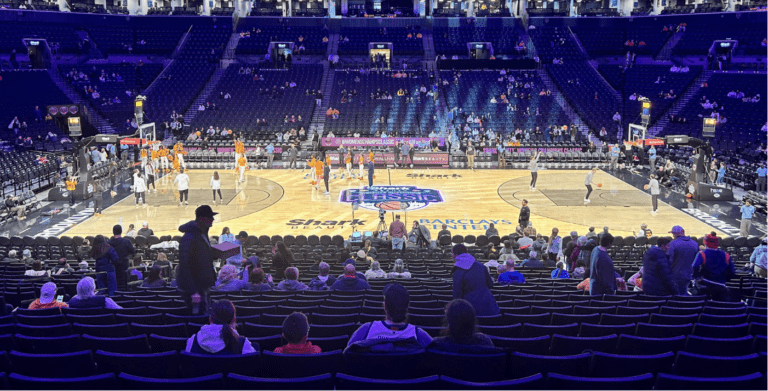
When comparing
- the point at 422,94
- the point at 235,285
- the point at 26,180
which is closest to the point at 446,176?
the point at 422,94

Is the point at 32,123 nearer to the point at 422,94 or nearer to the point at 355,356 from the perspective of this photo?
the point at 422,94

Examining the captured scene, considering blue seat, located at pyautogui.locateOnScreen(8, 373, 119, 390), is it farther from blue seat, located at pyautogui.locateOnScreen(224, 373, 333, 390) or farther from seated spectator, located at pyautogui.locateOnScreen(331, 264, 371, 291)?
seated spectator, located at pyautogui.locateOnScreen(331, 264, 371, 291)

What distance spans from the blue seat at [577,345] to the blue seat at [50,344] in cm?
432

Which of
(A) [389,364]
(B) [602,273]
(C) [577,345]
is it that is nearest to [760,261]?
(B) [602,273]

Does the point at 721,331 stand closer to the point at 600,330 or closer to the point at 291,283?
the point at 600,330

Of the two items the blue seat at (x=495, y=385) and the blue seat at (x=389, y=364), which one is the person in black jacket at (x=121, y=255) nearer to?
the blue seat at (x=389, y=364)

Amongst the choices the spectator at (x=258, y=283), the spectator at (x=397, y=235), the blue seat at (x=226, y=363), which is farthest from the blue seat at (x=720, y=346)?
the spectator at (x=397, y=235)

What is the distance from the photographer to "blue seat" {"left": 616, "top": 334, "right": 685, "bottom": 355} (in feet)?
18.2

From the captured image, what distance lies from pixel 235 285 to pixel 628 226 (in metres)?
15.9

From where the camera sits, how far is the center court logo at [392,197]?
24531 mm

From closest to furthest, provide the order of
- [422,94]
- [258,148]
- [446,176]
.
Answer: [446,176]
[258,148]
[422,94]

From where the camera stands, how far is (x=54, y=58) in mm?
47719

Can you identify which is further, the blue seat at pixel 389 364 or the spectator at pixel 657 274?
the spectator at pixel 657 274

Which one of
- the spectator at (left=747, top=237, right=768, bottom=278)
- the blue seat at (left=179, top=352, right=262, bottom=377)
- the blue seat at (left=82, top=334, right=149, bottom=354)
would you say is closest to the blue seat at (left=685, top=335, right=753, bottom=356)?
the blue seat at (left=179, top=352, right=262, bottom=377)
